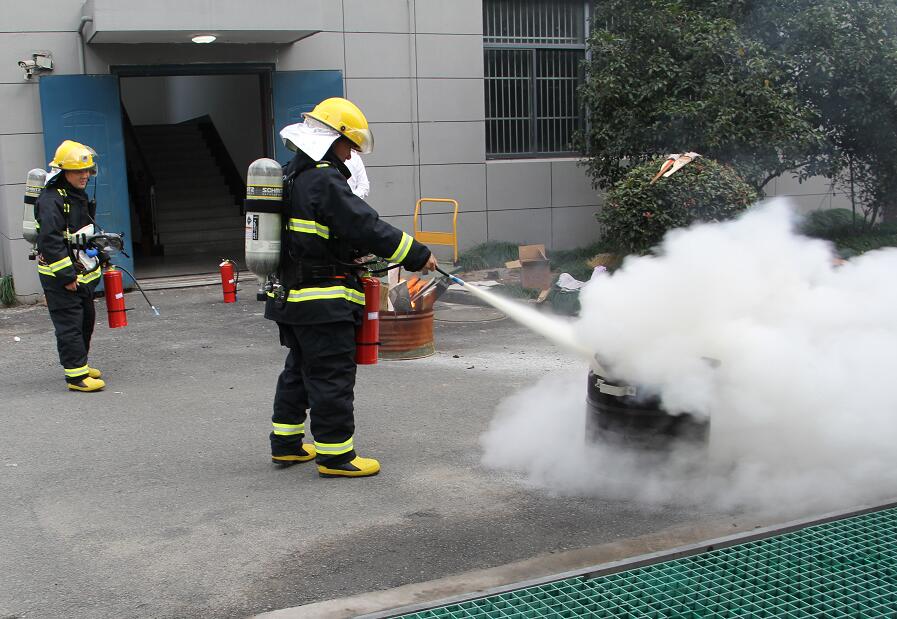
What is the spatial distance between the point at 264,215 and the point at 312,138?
46 cm

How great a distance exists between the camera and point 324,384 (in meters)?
4.87

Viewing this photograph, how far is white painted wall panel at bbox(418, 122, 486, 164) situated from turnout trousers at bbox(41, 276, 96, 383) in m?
6.38

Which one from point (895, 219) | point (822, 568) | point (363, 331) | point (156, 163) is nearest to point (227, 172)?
point (156, 163)

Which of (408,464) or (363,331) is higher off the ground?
(363,331)

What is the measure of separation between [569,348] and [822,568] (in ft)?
5.83

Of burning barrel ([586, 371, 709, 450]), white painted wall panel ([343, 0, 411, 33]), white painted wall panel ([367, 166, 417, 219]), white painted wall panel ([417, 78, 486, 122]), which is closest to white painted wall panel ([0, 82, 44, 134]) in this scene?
white painted wall panel ([343, 0, 411, 33])

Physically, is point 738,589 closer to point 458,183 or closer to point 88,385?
point 88,385

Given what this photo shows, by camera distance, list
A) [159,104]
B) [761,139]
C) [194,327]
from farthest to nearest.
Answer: [159,104], [761,139], [194,327]

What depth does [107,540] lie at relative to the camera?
168 inches

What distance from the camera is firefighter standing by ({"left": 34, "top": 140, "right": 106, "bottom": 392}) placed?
6.80 m

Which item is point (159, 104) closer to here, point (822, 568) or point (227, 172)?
point (227, 172)

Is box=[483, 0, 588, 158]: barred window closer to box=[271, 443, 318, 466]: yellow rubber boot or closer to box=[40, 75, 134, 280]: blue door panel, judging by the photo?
box=[40, 75, 134, 280]: blue door panel

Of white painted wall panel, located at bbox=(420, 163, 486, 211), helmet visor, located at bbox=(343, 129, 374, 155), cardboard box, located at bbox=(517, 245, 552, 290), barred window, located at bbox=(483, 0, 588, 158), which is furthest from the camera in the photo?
barred window, located at bbox=(483, 0, 588, 158)

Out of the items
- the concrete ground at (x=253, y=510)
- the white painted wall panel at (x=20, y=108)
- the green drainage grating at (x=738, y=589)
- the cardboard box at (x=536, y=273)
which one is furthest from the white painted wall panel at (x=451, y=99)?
the green drainage grating at (x=738, y=589)
